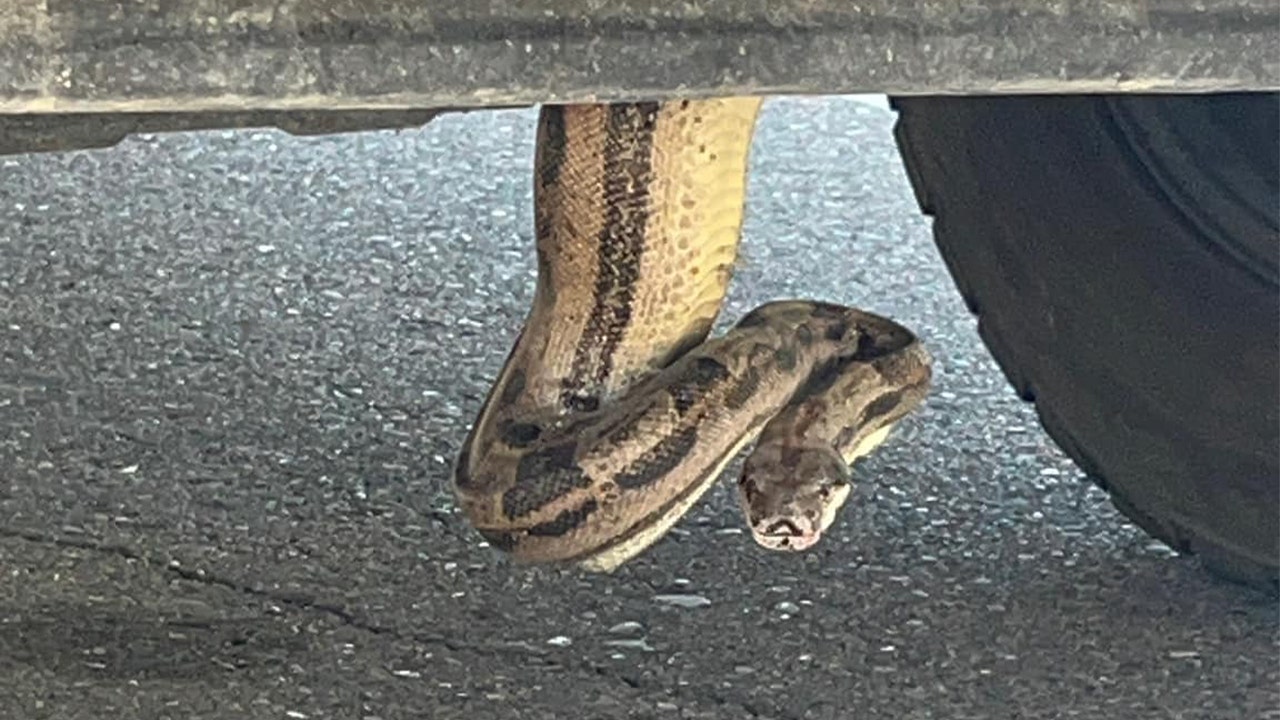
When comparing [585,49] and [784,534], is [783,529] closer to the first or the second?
[784,534]

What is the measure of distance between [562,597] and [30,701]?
0.73 meters

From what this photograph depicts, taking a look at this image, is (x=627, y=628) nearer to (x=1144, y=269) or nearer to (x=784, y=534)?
(x=784, y=534)

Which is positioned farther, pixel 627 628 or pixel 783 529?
pixel 627 628

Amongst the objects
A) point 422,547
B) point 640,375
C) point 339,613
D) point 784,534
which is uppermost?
point 640,375

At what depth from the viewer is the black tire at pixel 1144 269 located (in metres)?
3.12

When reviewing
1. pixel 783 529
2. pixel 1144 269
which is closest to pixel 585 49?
pixel 783 529

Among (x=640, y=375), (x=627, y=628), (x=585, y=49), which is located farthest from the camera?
(x=627, y=628)

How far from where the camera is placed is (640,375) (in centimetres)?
274

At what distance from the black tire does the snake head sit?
0.57m

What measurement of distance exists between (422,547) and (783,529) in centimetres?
83

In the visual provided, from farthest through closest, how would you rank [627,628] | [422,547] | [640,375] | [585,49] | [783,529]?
[422,547], [627,628], [640,375], [783,529], [585,49]

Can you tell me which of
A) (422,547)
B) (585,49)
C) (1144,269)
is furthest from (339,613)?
(585,49)

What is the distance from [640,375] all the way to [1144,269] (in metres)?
0.82

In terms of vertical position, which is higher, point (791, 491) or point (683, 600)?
point (791, 491)
